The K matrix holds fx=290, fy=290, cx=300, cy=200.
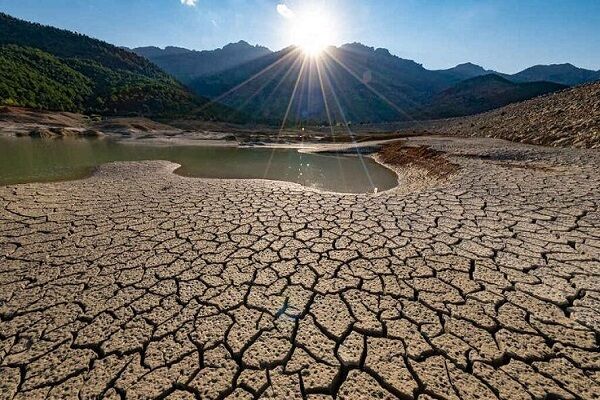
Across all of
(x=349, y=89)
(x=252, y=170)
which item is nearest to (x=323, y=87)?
(x=349, y=89)

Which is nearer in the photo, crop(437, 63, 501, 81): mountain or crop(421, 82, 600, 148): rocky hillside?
crop(421, 82, 600, 148): rocky hillside

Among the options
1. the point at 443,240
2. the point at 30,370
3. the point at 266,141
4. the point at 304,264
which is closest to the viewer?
the point at 30,370

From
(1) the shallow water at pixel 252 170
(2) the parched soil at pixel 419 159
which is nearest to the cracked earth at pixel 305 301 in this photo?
(2) the parched soil at pixel 419 159

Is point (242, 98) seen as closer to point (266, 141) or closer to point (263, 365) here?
point (266, 141)

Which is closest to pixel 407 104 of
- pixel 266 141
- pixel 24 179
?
pixel 266 141

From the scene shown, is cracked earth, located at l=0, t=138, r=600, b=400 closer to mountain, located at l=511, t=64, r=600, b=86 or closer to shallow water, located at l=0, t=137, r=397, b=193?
shallow water, located at l=0, t=137, r=397, b=193

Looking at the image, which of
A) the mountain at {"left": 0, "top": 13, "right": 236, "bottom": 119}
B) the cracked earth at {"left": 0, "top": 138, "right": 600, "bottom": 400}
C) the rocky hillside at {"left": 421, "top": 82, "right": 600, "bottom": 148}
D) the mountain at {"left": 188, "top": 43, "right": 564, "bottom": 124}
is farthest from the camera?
the mountain at {"left": 188, "top": 43, "right": 564, "bottom": 124}

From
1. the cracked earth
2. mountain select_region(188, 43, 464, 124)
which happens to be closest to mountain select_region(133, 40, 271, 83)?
mountain select_region(188, 43, 464, 124)
